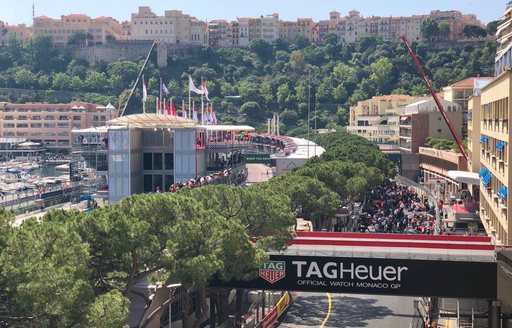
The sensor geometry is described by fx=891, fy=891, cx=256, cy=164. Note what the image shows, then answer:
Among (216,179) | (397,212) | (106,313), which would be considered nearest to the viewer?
(106,313)

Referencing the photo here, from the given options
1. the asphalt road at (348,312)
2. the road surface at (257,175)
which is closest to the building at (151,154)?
the road surface at (257,175)

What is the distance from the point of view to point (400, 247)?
95.2ft

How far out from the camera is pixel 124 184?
62000 millimetres

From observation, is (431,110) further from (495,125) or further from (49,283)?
(49,283)

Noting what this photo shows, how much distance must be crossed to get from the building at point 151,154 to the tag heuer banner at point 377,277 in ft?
111

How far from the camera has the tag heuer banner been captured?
26922 millimetres

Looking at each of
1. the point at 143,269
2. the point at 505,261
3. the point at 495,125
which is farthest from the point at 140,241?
the point at 495,125

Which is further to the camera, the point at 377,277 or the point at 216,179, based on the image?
the point at 216,179

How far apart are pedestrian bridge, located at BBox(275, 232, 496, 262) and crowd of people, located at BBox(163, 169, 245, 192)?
2452 cm

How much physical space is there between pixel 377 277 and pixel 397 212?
32111mm

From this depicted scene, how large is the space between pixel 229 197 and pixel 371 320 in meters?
8.64

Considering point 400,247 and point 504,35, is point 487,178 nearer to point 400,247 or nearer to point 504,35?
point 504,35

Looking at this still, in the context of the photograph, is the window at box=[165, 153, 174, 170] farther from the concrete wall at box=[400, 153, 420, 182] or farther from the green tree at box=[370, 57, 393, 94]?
the green tree at box=[370, 57, 393, 94]

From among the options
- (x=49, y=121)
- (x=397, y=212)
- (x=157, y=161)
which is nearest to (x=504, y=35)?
(x=397, y=212)
